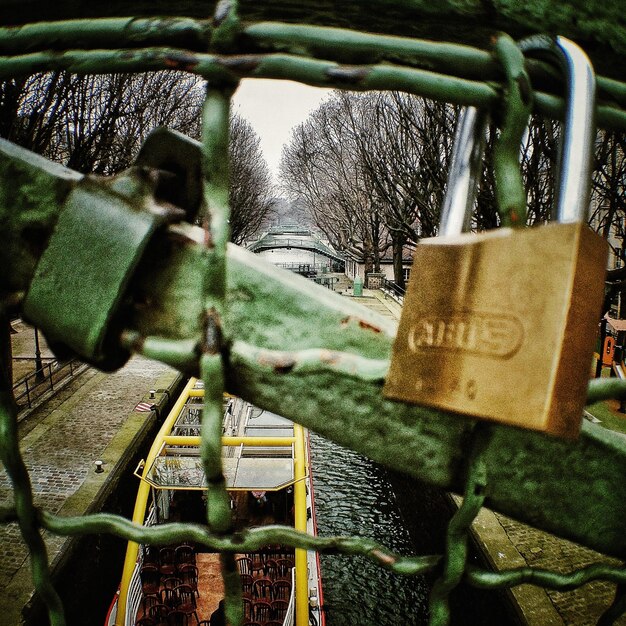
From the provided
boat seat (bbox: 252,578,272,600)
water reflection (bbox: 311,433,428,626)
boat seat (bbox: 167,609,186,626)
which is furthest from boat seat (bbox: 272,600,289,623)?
water reflection (bbox: 311,433,428,626)

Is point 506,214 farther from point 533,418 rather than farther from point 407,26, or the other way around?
point 407,26

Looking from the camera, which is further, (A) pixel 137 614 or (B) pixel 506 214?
(A) pixel 137 614

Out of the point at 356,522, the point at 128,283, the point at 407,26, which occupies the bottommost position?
the point at 356,522

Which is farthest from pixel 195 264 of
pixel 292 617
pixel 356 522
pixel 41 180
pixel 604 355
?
pixel 604 355

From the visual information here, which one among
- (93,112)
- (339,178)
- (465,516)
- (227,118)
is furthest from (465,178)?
(339,178)

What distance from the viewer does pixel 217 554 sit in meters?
6.34

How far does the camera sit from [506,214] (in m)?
0.77

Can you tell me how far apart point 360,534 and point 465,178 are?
33.5ft

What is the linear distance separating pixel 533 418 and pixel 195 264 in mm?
659

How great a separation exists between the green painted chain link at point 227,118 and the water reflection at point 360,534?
28.4 feet

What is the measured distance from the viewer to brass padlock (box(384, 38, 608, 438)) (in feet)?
2.13

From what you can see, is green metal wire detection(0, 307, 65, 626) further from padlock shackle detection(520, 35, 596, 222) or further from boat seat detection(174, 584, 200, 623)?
boat seat detection(174, 584, 200, 623)

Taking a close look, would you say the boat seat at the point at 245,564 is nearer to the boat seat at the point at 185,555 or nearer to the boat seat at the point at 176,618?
the boat seat at the point at 185,555

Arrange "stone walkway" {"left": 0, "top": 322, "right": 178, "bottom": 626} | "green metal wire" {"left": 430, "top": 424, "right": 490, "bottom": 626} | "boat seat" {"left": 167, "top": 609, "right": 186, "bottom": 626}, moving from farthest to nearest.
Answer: "boat seat" {"left": 167, "top": 609, "right": 186, "bottom": 626} < "stone walkway" {"left": 0, "top": 322, "right": 178, "bottom": 626} < "green metal wire" {"left": 430, "top": 424, "right": 490, "bottom": 626}
